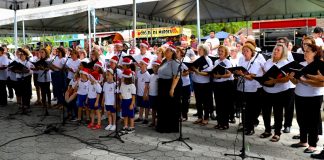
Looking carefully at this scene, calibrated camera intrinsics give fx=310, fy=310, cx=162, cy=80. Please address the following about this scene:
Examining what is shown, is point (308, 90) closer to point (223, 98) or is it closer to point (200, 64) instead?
point (223, 98)

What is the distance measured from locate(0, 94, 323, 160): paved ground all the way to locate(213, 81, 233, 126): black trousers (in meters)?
0.34

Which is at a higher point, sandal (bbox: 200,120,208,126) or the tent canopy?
the tent canopy

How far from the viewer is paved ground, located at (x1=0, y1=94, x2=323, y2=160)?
16.5 feet

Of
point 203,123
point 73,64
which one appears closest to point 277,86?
point 203,123

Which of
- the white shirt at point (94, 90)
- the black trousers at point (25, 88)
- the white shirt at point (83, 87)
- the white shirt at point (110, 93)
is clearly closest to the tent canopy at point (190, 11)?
the black trousers at point (25, 88)

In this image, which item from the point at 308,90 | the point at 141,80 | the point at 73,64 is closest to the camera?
the point at 308,90

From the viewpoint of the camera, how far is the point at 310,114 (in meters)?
5.12

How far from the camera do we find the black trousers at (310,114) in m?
5.08

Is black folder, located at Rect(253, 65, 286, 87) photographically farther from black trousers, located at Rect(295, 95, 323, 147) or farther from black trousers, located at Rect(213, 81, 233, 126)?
black trousers, located at Rect(213, 81, 233, 126)

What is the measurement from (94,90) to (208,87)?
8.38 ft

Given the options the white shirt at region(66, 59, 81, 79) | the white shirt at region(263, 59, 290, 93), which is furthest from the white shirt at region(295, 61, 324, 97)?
the white shirt at region(66, 59, 81, 79)

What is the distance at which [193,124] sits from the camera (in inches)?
284

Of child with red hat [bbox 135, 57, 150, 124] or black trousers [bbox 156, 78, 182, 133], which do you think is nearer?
black trousers [bbox 156, 78, 182, 133]

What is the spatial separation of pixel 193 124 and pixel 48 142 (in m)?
3.19
